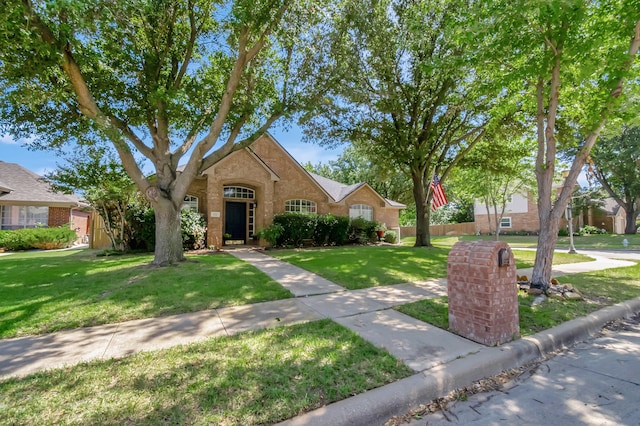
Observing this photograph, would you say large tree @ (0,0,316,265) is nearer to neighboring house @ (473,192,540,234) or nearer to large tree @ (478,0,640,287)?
large tree @ (478,0,640,287)

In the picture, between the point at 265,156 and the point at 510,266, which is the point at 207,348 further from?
the point at 265,156

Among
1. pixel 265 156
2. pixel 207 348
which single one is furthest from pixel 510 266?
pixel 265 156

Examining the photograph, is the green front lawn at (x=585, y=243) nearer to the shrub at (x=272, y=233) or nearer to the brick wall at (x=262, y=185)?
the brick wall at (x=262, y=185)

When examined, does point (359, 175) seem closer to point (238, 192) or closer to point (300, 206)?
point (300, 206)

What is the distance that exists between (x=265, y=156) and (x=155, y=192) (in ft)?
30.9

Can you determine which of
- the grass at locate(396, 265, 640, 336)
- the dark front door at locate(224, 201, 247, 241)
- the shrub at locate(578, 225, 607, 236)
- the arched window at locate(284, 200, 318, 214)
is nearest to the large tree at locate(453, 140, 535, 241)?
the arched window at locate(284, 200, 318, 214)

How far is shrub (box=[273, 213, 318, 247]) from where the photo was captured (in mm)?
14953

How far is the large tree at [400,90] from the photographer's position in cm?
1073

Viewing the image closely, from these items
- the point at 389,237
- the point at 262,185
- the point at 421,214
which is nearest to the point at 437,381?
the point at 421,214

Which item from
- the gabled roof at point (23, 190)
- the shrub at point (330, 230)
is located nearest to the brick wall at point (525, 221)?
the shrub at point (330, 230)

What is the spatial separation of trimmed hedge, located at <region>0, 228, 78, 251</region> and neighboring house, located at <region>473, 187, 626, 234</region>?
34466 mm

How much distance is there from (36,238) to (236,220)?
10924 millimetres

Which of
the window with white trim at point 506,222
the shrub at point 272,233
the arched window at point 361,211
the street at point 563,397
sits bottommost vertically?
the street at point 563,397

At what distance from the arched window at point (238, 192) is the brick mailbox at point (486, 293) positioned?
14.0 meters
